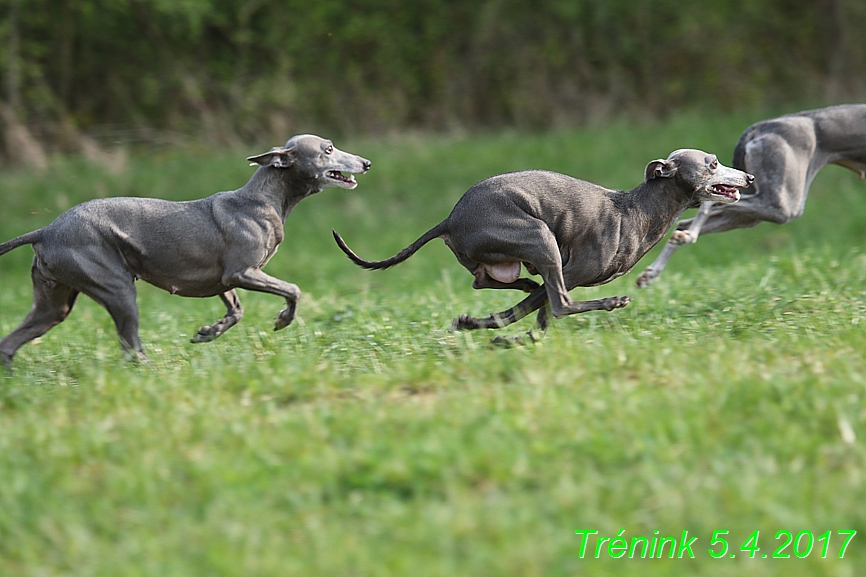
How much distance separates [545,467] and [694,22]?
64.7ft

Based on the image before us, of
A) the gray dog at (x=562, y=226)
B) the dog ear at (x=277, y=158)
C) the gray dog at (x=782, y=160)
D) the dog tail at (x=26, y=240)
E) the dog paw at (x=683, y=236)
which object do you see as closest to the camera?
the dog tail at (x=26, y=240)

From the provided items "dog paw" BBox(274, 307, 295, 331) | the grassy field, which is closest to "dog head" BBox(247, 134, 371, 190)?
"dog paw" BBox(274, 307, 295, 331)

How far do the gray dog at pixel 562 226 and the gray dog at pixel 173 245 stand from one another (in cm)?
57

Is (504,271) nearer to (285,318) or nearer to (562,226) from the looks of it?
(562,226)

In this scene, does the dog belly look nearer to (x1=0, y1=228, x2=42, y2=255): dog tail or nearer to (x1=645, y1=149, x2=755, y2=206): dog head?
(x1=645, y1=149, x2=755, y2=206): dog head

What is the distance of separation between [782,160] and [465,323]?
3.32 m

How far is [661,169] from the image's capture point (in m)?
6.48

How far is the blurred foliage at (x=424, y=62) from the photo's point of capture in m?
20.7

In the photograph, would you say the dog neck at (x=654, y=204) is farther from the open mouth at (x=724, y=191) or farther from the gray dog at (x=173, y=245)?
the gray dog at (x=173, y=245)

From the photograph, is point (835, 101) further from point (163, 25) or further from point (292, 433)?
point (292, 433)

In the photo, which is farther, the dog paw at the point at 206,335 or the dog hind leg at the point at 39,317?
the dog paw at the point at 206,335

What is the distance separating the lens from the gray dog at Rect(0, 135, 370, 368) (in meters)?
6.10

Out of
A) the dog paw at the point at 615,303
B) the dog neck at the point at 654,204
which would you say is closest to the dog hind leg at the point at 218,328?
the dog paw at the point at 615,303

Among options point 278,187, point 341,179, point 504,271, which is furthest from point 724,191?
point 278,187
